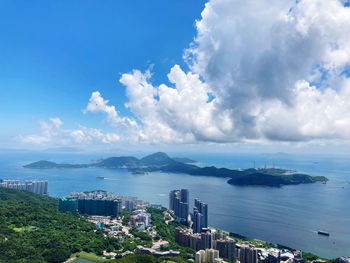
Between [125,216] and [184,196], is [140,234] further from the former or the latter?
[184,196]

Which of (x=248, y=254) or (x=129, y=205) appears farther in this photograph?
(x=129, y=205)

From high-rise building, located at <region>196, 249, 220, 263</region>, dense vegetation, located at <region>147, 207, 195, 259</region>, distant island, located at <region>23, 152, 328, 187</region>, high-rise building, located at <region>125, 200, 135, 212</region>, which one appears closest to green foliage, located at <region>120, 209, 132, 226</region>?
high-rise building, located at <region>125, 200, 135, 212</region>

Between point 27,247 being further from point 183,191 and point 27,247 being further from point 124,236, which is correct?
point 183,191

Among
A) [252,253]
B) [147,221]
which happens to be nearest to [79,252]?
[147,221]

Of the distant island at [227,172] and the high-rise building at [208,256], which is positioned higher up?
the distant island at [227,172]

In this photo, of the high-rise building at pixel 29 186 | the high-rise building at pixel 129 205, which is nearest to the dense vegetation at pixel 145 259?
the high-rise building at pixel 129 205

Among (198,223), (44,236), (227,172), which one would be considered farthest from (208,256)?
(227,172)

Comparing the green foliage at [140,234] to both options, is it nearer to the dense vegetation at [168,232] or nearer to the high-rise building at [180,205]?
the dense vegetation at [168,232]

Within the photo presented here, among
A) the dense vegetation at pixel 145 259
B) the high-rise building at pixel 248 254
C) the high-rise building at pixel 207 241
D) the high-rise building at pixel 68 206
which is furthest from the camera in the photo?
the high-rise building at pixel 68 206
